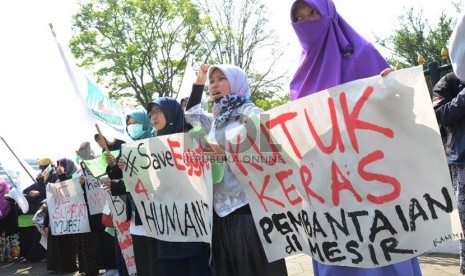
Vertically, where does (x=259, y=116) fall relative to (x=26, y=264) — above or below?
above

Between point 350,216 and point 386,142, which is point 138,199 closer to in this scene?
point 350,216

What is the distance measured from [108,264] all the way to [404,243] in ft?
14.2

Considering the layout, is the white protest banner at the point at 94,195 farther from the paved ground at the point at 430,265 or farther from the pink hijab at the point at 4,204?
the pink hijab at the point at 4,204

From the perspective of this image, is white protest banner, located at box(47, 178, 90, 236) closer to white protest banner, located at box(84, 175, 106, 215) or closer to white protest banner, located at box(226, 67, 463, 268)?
white protest banner, located at box(84, 175, 106, 215)

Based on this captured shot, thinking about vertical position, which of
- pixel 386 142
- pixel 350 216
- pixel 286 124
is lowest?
pixel 350 216

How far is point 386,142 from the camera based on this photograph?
1.64 m

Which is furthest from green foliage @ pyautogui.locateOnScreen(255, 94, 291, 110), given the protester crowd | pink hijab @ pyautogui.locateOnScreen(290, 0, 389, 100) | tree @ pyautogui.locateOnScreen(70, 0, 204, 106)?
pink hijab @ pyautogui.locateOnScreen(290, 0, 389, 100)

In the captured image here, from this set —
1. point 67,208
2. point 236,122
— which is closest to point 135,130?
point 236,122

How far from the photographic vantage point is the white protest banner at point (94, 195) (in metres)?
4.87

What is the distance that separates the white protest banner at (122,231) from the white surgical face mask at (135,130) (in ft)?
1.87

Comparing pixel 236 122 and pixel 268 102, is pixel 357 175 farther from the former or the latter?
pixel 268 102

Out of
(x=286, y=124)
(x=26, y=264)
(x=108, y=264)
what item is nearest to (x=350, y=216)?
(x=286, y=124)

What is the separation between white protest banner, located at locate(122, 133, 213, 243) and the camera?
2457 millimetres

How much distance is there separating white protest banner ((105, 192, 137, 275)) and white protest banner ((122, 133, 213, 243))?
687mm
